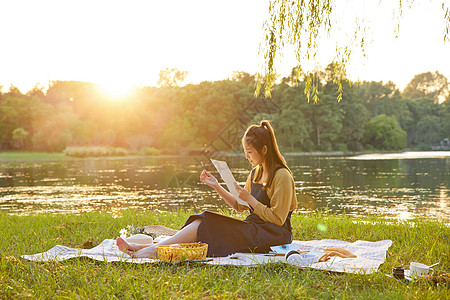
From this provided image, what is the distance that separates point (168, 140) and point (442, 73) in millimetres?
46034

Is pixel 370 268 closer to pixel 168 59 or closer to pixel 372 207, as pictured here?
pixel 372 207

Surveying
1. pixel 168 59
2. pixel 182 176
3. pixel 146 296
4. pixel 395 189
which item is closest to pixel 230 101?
pixel 168 59

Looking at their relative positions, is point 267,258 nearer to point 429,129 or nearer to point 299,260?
point 299,260

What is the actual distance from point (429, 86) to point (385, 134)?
2725 cm

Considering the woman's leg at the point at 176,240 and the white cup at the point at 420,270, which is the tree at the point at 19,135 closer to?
the woman's leg at the point at 176,240

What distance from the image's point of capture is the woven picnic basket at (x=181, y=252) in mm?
3318

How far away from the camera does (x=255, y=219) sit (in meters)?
3.67

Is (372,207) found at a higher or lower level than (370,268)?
lower

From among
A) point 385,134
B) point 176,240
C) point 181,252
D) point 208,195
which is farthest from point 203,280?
point 385,134

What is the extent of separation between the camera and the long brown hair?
3512mm

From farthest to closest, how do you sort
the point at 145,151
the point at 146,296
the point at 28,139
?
the point at 28,139 < the point at 145,151 < the point at 146,296

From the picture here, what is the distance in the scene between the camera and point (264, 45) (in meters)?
5.14

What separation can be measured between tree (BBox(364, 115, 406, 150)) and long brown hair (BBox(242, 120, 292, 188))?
46980 millimetres

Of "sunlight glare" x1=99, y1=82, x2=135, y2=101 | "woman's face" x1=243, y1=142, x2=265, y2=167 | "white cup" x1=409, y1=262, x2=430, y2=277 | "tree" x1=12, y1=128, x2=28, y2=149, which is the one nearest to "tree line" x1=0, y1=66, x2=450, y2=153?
"tree" x1=12, y1=128, x2=28, y2=149
